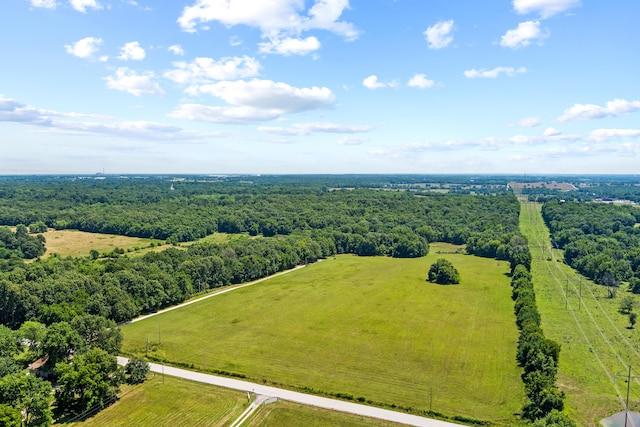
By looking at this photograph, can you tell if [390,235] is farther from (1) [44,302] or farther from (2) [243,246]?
(1) [44,302]

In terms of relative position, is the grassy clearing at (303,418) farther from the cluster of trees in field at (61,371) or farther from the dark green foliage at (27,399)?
the dark green foliage at (27,399)

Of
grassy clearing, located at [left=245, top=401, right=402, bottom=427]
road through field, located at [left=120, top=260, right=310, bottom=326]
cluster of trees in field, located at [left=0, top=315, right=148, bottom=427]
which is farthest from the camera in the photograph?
road through field, located at [left=120, top=260, right=310, bottom=326]

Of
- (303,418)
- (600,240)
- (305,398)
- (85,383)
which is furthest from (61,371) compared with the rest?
(600,240)

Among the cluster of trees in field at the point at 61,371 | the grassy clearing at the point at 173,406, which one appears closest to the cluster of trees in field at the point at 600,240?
the grassy clearing at the point at 173,406

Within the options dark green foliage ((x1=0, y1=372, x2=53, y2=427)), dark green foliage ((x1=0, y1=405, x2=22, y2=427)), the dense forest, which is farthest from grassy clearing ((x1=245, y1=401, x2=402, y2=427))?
dark green foliage ((x1=0, y1=405, x2=22, y2=427))

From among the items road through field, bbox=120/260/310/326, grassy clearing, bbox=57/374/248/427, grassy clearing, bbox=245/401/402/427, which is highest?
grassy clearing, bbox=57/374/248/427

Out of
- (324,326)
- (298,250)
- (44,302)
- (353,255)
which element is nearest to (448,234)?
(353,255)

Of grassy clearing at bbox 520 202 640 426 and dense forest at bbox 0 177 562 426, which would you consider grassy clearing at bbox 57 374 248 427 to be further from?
grassy clearing at bbox 520 202 640 426
